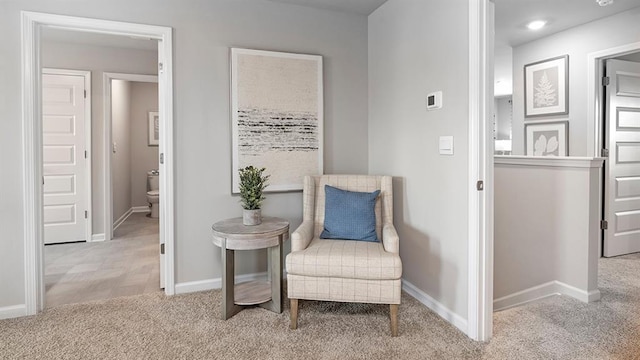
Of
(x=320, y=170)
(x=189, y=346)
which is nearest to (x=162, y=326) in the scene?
(x=189, y=346)

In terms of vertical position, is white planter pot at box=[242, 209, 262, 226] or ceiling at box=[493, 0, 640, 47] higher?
ceiling at box=[493, 0, 640, 47]

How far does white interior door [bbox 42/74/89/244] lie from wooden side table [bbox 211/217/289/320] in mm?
2867

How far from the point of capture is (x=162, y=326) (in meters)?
2.32

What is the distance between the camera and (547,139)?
416cm

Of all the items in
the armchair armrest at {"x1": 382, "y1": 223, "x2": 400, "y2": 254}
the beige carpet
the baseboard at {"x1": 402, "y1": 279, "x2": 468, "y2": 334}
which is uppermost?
the armchair armrest at {"x1": 382, "y1": 223, "x2": 400, "y2": 254}

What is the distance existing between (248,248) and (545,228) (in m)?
2.25

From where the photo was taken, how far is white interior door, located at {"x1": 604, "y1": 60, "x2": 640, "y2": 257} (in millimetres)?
3758

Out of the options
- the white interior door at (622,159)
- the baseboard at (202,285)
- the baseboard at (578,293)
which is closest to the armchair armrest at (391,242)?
the baseboard at (202,285)

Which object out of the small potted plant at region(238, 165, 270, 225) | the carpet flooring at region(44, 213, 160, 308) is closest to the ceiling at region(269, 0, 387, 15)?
the small potted plant at region(238, 165, 270, 225)

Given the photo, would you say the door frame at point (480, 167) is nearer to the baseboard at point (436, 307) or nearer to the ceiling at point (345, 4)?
the baseboard at point (436, 307)

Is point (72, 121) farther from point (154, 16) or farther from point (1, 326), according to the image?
point (1, 326)

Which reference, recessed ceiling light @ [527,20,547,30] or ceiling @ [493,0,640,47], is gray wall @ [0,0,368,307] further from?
recessed ceiling light @ [527,20,547,30]

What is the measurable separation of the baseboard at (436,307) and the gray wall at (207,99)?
1064 mm

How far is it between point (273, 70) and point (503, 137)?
28.4 feet
